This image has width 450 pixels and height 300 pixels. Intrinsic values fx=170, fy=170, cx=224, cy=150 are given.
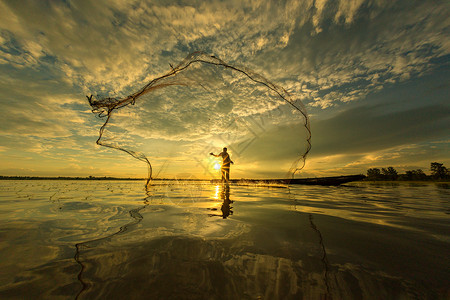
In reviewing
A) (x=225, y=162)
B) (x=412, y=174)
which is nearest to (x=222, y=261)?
(x=225, y=162)

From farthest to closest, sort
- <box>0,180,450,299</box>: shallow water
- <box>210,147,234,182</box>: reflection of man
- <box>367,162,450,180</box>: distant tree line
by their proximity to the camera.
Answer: <box>367,162,450,180</box>: distant tree line < <box>210,147,234,182</box>: reflection of man < <box>0,180,450,299</box>: shallow water

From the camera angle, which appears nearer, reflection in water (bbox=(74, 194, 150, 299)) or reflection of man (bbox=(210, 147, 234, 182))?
reflection in water (bbox=(74, 194, 150, 299))

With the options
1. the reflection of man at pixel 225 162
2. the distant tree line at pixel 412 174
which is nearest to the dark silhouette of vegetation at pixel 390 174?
the distant tree line at pixel 412 174

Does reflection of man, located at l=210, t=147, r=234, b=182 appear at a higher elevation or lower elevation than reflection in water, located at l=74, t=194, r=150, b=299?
higher

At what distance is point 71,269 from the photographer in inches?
69.4

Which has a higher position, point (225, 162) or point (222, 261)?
point (225, 162)

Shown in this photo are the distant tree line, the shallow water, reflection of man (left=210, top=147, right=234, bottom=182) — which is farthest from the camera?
the distant tree line

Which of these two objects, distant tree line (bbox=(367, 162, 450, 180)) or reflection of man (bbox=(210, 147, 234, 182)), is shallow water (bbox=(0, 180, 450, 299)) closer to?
reflection of man (bbox=(210, 147, 234, 182))

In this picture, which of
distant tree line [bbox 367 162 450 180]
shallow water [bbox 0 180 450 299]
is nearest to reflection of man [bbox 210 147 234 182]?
shallow water [bbox 0 180 450 299]

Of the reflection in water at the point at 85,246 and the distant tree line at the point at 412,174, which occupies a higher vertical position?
the distant tree line at the point at 412,174

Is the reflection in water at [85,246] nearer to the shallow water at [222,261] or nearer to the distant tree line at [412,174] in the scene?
the shallow water at [222,261]

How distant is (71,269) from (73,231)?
1.68 metres

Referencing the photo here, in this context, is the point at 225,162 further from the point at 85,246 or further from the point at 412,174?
the point at 412,174

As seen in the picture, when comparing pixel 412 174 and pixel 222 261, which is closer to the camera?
pixel 222 261
